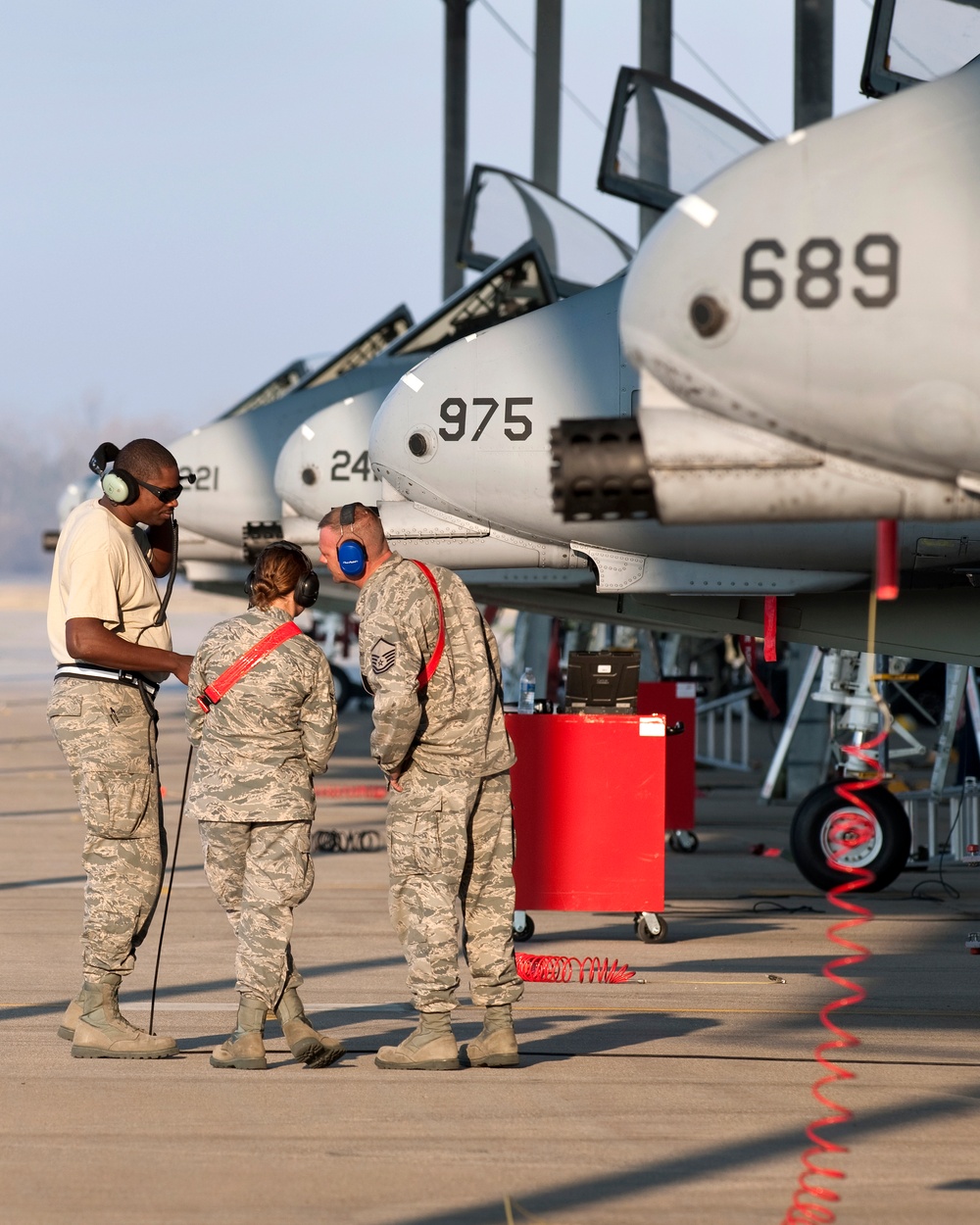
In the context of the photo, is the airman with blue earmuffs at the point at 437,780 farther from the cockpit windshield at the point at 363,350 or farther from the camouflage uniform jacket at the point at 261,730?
the cockpit windshield at the point at 363,350

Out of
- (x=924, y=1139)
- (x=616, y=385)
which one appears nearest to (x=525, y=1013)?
(x=924, y=1139)

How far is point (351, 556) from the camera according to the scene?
20.2 ft

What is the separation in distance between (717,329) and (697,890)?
6.98 meters

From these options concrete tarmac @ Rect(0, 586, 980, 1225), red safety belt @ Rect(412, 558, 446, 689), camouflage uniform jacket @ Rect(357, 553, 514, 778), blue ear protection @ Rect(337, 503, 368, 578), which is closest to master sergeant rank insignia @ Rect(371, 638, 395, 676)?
camouflage uniform jacket @ Rect(357, 553, 514, 778)

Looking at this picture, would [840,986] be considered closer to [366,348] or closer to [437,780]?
[437,780]

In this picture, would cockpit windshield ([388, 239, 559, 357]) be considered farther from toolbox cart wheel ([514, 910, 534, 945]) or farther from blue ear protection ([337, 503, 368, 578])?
blue ear protection ([337, 503, 368, 578])

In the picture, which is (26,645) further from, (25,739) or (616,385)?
Answer: (616,385)

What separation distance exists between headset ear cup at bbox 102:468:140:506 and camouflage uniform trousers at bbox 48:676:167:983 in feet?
2.21

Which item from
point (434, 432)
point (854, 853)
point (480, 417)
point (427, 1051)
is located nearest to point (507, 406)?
point (480, 417)

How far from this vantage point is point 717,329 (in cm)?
439

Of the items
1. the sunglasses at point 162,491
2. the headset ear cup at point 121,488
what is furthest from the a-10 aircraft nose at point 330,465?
the headset ear cup at point 121,488

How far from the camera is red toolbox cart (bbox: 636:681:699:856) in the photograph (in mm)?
12406

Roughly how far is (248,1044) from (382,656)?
4.64ft

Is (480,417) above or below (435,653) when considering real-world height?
A: above
